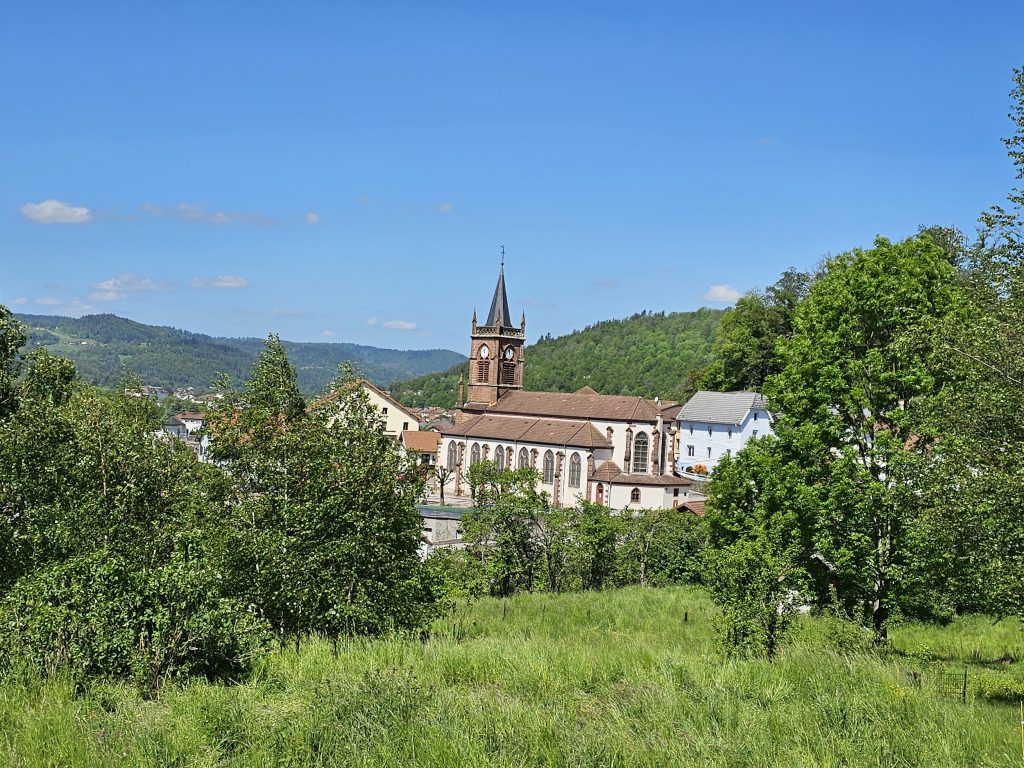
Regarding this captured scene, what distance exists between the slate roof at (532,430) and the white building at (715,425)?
665cm

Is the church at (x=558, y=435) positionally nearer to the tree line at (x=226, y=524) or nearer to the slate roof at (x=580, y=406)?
the slate roof at (x=580, y=406)

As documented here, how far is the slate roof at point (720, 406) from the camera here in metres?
66.3

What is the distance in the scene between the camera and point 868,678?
10078 millimetres

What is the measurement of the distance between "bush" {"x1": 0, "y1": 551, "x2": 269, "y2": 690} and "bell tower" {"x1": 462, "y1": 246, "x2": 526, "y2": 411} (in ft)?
236

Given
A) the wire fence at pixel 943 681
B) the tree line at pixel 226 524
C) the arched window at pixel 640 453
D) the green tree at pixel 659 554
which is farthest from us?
the arched window at pixel 640 453

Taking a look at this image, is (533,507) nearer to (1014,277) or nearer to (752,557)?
(752,557)

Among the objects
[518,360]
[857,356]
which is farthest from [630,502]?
[857,356]

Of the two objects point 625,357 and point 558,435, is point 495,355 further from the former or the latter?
point 625,357

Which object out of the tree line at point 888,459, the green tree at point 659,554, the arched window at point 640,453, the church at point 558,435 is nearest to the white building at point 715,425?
the church at point 558,435

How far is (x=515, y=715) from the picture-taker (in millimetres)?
8289

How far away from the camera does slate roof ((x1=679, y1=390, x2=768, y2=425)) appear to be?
66312mm

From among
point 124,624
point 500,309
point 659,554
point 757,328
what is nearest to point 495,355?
point 500,309

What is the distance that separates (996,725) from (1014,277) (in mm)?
6481

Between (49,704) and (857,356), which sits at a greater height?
(857,356)
